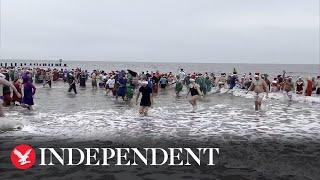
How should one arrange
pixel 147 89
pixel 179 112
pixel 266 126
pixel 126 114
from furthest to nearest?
1. pixel 179 112
2. pixel 126 114
3. pixel 147 89
4. pixel 266 126

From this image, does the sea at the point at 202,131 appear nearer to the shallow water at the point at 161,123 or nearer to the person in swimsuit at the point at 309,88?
the shallow water at the point at 161,123

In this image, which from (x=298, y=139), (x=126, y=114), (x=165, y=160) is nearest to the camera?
(x=165, y=160)

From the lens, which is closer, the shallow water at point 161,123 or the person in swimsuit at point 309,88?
the shallow water at point 161,123

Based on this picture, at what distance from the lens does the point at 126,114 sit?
1688cm

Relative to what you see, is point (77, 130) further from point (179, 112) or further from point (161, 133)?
point (179, 112)

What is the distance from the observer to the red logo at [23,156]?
8472mm

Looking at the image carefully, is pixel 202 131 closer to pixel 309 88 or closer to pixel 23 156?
pixel 23 156

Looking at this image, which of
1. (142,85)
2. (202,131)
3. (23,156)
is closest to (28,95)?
(142,85)

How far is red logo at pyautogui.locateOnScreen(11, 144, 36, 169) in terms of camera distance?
334 inches

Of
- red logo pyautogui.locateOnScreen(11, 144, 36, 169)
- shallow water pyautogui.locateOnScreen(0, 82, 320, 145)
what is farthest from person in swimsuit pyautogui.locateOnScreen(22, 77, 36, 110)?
red logo pyautogui.locateOnScreen(11, 144, 36, 169)

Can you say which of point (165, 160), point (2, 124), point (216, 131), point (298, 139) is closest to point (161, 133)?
point (216, 131)

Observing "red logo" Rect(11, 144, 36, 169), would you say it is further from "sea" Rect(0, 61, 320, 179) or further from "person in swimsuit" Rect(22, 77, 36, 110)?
"person in swimsuit" Rect(22, 77, 36, 110)

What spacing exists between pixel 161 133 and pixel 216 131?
186cm

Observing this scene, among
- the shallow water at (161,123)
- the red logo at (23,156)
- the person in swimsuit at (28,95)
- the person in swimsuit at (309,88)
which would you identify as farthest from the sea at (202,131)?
the person in swimsuit at (309,88)
